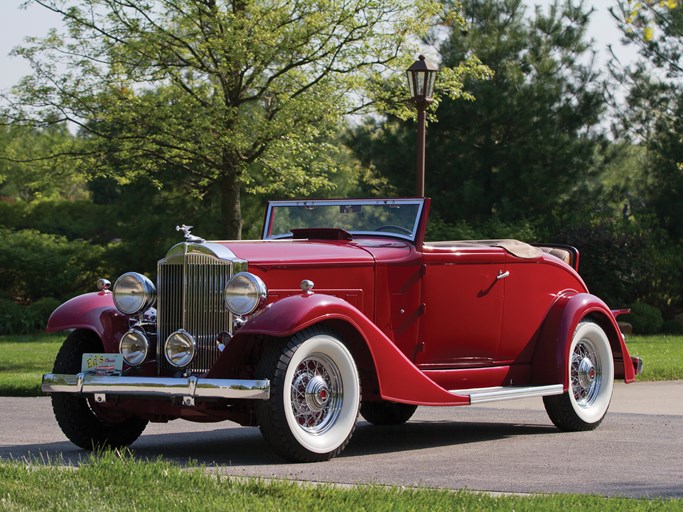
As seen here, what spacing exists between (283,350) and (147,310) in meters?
1.36

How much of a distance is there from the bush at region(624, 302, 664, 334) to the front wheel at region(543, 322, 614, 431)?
13387 millimetres

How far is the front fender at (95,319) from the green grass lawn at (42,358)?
447 cm

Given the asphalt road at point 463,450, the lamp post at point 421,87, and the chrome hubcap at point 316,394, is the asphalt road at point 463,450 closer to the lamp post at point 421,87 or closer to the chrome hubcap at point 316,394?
the chrome hubcap at point 316,394

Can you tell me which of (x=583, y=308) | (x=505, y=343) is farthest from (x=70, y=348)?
(x=583, y=308)

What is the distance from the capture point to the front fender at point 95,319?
791 cm

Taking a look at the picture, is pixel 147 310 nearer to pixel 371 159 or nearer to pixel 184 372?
pixel 184 372

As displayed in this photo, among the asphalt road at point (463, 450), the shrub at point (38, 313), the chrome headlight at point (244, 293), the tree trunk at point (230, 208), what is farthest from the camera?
the shrub at point (38, 313)

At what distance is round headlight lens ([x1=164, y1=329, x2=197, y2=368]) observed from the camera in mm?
7422

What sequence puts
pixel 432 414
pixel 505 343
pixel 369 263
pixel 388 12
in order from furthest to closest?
pixel 388 12
pixel 432 414
pixel 505 343
pixel 369 263

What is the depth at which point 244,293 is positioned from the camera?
24.1ft

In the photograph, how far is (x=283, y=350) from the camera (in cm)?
706

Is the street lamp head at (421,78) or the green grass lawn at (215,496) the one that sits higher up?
the street lamp head at (421,78)

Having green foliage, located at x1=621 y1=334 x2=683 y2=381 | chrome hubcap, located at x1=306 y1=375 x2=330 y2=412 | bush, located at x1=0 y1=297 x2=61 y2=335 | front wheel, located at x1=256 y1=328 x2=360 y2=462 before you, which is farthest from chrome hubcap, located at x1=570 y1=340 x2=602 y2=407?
bush, located at x1=0 y1=297 x2=61 y2=335

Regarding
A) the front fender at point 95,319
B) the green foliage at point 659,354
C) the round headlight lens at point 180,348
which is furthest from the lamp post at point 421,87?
the round headlight lens at point 180,348
